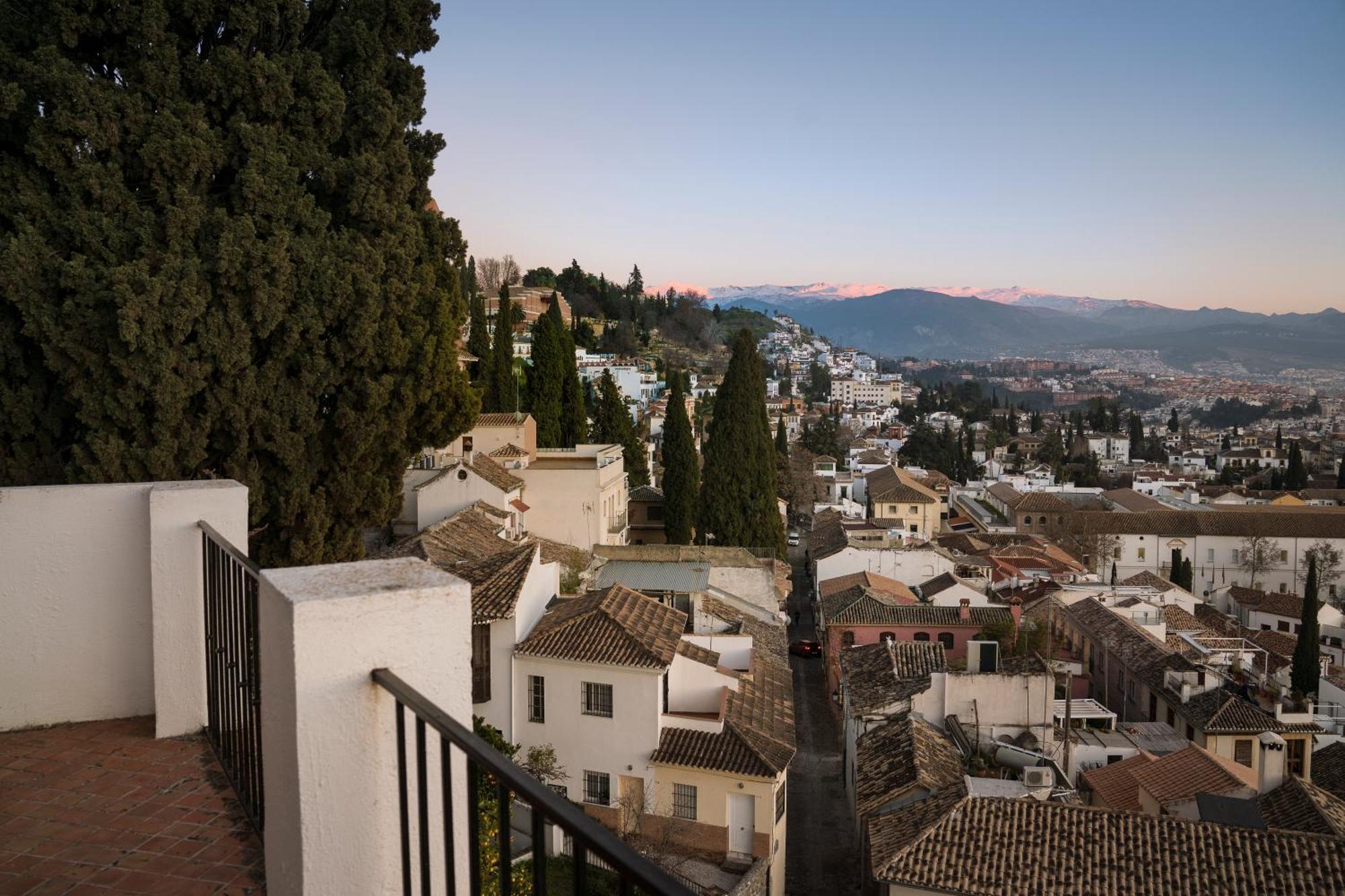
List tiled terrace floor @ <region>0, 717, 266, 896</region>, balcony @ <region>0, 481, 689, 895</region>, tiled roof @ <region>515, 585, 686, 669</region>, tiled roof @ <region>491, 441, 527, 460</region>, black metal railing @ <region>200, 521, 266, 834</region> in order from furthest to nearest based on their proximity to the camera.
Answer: tiled roof @ <region>491, 441, 527, 460</region>, tiled roof @ <region>515, 585, 686, 669</region>, black metal railing @ <region>200, 521, 266, 834</region>, tiled terrace floor @ <region>0, 717, 266, 896</region>, balcony @ <region>0, 481, 689, 895</region>

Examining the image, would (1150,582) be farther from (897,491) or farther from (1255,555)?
(897,491)

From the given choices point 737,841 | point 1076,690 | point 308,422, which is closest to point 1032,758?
point 737,841

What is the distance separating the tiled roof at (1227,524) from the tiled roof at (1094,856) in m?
45.3

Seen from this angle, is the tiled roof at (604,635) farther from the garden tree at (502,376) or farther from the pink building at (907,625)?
the garden tree at (502,376)

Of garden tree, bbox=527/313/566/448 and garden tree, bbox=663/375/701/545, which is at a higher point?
garden tree, bbox=527/313/566/448

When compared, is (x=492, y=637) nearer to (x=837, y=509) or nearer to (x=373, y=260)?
(x=373, y=260)

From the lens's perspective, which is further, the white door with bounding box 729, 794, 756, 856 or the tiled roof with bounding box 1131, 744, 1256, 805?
the tiled roof with bounding box 1131, 744, 1256, 805

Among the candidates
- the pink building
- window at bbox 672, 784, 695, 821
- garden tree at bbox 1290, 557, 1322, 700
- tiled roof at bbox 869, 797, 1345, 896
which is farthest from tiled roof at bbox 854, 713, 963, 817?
garden tree at bbox 1290, 557, 1322, 700

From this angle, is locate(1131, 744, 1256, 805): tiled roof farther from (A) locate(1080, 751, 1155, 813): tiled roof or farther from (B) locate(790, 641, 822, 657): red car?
(B) locate(790, 641, 822, 657): red car

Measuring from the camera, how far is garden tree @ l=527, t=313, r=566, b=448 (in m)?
32.2

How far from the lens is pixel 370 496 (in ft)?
36.0

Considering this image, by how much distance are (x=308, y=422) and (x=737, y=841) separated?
9092 millimetres

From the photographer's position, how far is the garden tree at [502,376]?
3184cm

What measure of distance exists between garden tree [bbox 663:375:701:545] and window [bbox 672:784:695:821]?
1855 centimetres
